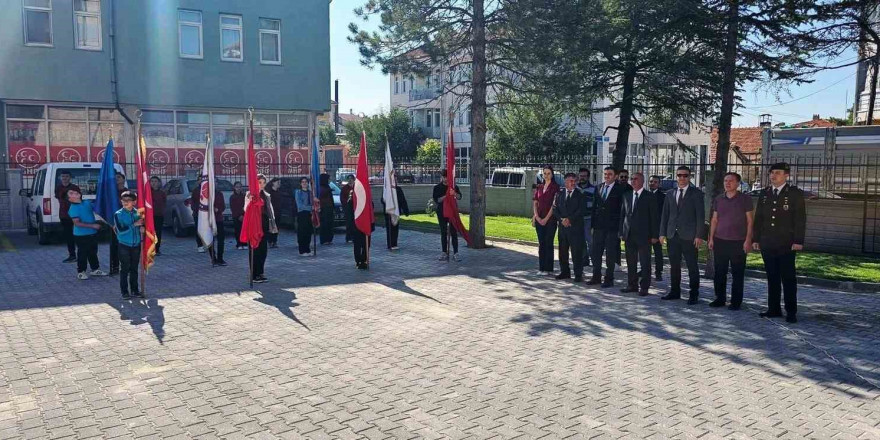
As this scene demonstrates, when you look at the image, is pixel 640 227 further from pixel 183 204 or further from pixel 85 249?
pixel 183 204

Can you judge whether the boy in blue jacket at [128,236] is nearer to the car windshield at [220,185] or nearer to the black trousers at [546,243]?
the black trousers at [546,243]

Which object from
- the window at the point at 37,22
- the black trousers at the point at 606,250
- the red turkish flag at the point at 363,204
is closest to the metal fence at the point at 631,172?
the window at the point at 37,22

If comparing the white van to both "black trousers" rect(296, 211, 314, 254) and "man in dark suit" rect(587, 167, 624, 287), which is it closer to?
"black trousers" rect(296, 211, 314, 254)

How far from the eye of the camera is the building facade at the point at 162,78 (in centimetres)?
2205

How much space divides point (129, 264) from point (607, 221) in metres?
7.52

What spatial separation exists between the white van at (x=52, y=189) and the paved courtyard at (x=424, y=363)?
18.2 feet

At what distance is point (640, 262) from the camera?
10.6m

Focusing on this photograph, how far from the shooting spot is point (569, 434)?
507cm

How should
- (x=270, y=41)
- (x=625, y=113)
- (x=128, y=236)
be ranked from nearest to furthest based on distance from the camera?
(x=128, y=236) < (x=625, y=113) < (x=270, y=41)

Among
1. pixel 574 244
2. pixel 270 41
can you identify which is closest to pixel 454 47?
pixel 574 244

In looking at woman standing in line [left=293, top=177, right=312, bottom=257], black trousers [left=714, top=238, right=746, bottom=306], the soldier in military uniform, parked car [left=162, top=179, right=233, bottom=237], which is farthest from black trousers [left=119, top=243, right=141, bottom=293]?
the soldier in military uniform

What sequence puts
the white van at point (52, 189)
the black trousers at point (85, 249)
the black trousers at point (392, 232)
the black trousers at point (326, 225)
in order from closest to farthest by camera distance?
the black trousers at point (85, 249), the black trousers at point (392, 232), the white van at point (52, 189), the black trousers at point (326, 225)

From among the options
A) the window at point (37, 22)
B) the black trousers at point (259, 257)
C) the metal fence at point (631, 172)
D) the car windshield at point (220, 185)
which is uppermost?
the window at point (37, 22)

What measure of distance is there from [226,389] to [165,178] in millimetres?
17796
